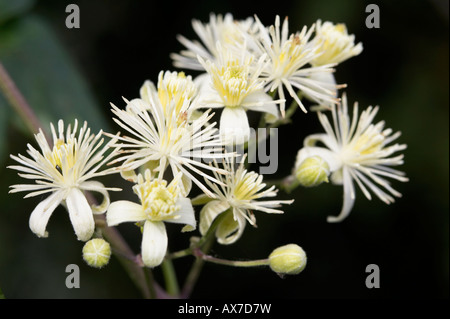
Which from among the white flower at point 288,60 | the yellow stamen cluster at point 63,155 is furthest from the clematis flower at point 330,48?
the yellow stamen cluster at point 63,155

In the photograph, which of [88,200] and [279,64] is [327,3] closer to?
[279,64]

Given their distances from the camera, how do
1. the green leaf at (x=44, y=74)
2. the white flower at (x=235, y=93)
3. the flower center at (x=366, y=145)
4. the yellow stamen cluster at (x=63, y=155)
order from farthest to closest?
the green leaf at (x=44, y=74), the flower center at (x=366, y=145), the white flower at (x=235, y=93), the yellow stamen cluster at (x=63, y=155)

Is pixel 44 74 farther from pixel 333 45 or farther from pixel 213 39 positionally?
pixel 333 45

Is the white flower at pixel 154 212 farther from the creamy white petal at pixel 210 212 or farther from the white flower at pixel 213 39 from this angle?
the white flower at pixel 213 39

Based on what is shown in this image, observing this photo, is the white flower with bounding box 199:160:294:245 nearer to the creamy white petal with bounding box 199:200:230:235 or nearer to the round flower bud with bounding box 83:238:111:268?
the creamy white petal with bounding box 199:200:230:235

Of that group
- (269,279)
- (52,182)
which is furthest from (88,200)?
(269,279)

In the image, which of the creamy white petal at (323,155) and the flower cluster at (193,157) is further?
the creamy white petal at (323,155)

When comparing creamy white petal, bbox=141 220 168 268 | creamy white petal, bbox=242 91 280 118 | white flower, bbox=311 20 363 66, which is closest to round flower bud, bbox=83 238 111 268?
creamy white petal, bbox=141 220 168 268
